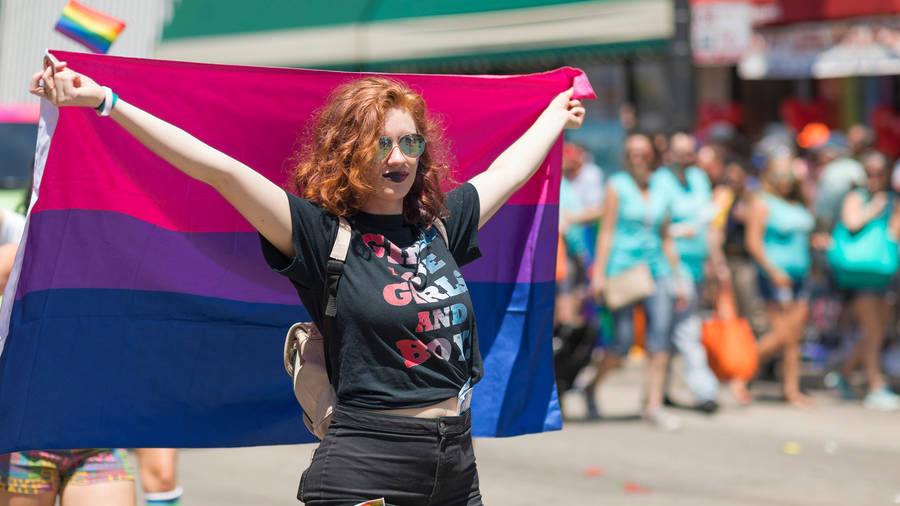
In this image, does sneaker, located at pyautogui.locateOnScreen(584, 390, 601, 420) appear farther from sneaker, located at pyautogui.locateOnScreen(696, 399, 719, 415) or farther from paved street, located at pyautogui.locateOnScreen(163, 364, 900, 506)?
sneaker, located at pyautogui.locateOnScreen(696, 399, 719, 415)

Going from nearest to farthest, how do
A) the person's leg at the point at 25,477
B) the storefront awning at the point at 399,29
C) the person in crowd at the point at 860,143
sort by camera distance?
the person's leg at the point at 25,477 < the person in crowd at the point at 860,143 < the storefront awning at the point at 399,29

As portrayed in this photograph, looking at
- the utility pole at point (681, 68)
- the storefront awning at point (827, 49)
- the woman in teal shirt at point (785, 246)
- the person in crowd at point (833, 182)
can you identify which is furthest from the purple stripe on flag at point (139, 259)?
the storefront awning at point (827, 49)

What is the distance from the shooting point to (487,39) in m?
15.6

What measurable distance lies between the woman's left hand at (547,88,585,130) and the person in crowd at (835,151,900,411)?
6.07 m

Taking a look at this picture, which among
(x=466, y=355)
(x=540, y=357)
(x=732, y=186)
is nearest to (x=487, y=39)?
(x=732, y=186)

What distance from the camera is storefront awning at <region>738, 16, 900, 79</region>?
13.6m

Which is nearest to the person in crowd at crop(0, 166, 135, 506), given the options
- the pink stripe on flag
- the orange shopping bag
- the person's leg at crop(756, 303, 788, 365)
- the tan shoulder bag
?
the pink stripe on flag

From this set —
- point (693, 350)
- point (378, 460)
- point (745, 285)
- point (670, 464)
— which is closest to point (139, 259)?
point (378, 460)

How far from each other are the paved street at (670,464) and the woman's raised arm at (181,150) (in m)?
3.83

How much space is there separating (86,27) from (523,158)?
5.53 feet

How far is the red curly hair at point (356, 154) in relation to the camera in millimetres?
3195

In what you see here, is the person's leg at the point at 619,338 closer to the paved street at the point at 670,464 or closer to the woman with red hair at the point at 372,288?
the paved street at the point at 670,464

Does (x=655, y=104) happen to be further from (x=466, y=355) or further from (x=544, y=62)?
(x=466, y=355)

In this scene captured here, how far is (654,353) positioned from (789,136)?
7.28 meters
